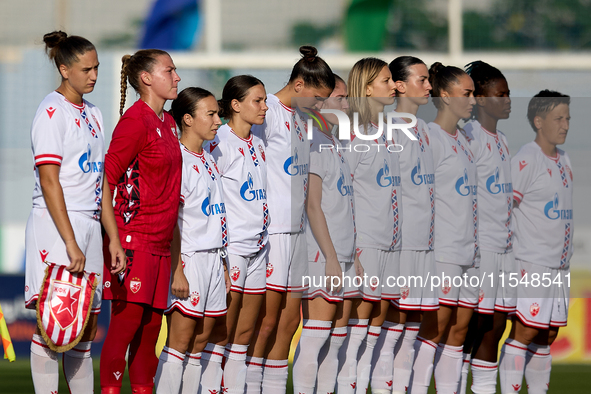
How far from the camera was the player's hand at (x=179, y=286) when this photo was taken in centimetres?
432

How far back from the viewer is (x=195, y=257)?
446 centimetres

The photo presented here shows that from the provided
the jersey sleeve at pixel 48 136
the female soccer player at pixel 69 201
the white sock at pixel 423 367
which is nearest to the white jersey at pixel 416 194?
the white sock at pixel 423 367

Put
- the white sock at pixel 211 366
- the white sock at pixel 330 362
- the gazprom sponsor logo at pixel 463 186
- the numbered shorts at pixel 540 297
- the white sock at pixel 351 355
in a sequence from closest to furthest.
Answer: the white sock at pixel 211 366 < the white sock at pixel 330 362 < the white sock at pixel 351 355 < the gazprom sponsor logo at pixel 463 186 < the numbered shorts at pixel 540 297

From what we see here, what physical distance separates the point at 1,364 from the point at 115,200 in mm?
6160

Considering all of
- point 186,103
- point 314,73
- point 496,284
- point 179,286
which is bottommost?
point 496,284

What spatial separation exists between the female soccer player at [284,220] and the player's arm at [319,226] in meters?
0.08

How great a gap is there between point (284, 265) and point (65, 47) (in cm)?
184

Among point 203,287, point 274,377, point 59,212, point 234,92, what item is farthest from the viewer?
point 274,377

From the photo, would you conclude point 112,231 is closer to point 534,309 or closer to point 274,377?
point 274,377

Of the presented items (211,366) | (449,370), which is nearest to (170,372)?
(211,366)

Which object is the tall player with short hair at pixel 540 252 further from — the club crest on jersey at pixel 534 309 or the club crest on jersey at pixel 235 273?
the club crest on jersey at pixel 235 273

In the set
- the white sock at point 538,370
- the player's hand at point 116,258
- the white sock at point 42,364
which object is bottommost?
the white sock at point 538,370

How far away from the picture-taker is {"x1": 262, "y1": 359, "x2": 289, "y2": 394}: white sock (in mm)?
4984

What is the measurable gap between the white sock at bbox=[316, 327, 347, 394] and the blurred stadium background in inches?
107
